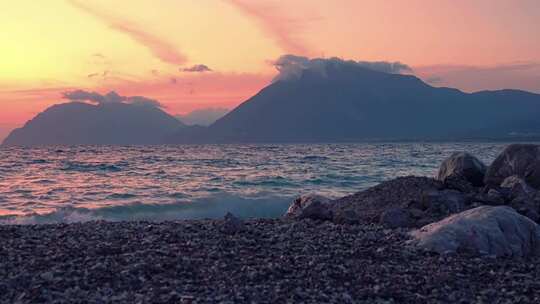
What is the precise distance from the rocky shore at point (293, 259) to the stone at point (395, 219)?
2cm

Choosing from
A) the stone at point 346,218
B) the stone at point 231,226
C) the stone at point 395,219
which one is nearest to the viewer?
the stone at point 231,226

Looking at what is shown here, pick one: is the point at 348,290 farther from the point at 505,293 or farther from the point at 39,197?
the point at 39,197

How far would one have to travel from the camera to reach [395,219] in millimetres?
14016

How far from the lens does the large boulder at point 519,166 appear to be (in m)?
19.6

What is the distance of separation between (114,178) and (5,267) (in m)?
27.3

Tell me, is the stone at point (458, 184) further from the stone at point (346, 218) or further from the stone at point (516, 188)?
the stone at point (346, 218)

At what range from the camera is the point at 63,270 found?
9156 millimetres

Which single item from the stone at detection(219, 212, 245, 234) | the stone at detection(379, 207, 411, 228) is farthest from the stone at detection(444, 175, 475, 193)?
the stone at detection(219, 212, 245, 234)

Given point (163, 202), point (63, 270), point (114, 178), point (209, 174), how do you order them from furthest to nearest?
point (209, 174), point (114, 178), point (163, 202), point (63, 270)

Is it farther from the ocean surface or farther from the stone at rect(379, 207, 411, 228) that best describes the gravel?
the ocean surface

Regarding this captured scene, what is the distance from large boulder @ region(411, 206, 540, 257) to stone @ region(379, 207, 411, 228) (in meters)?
1.70

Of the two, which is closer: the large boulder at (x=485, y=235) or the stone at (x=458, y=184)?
the large boulder at (x=485, y=235)

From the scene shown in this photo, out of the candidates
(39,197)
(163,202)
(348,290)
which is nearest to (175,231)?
(348,290)

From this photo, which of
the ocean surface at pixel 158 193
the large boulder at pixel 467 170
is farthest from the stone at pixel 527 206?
the ocean surface at pixel 158 193
